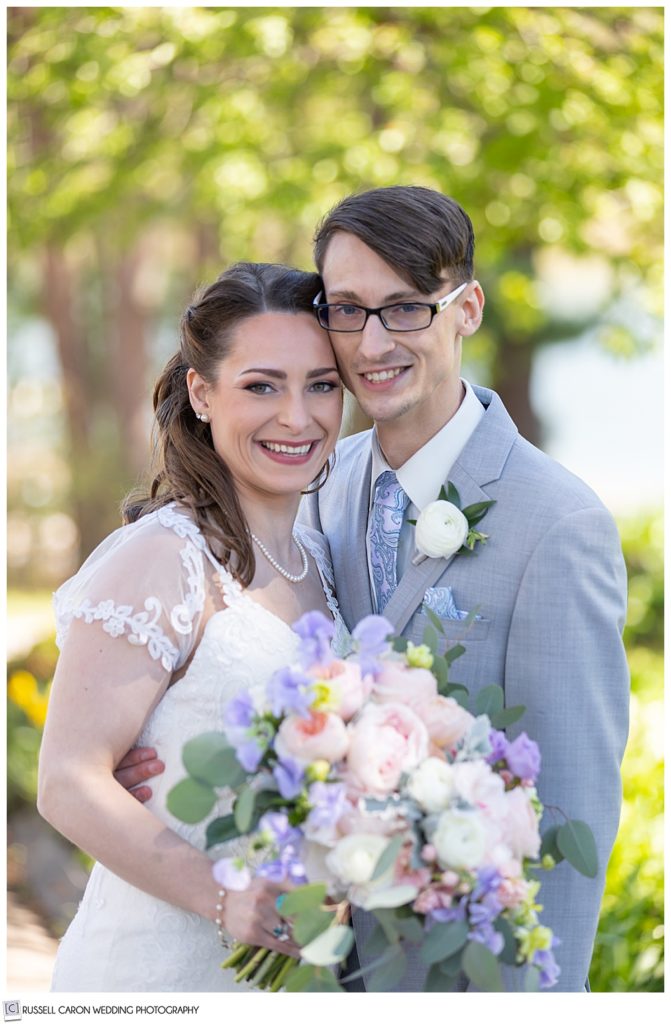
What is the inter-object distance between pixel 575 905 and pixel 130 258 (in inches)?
581

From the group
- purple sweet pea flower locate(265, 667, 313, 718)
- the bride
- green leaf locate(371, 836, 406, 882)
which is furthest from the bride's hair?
green leaf locate(371, 836, 406, 882)

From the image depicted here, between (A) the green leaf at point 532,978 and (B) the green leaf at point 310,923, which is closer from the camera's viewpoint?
(B) the green leaf at point 310,923

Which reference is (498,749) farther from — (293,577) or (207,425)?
(207,425)

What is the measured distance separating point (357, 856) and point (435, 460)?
4.45 feet

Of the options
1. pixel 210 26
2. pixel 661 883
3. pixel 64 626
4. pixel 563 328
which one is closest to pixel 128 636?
pixel 64 626

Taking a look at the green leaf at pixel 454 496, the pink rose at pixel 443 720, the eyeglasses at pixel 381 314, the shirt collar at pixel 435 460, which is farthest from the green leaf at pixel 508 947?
the eyeglasses at pixel 381 314

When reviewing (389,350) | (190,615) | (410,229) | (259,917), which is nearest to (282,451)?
(389,350)

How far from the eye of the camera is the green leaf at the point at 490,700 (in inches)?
93.9

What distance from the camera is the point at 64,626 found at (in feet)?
8.77

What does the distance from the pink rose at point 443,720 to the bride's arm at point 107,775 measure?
0.65m

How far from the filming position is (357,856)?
6.47 ft

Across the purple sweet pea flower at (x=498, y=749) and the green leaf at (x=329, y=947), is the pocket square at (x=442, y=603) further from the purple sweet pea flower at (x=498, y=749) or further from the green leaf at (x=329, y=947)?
the green leaf at (x=329, y=947)

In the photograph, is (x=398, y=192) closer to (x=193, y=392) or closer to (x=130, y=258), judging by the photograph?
(x=193, y=392)

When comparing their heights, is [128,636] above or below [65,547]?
above
